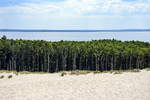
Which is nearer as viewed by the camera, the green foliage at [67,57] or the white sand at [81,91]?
the white sand at [81,91]

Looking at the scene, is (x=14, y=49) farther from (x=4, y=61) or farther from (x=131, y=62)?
(x=131, y=62)

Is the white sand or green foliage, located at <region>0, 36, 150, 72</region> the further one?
green foliage, located at <region>0, 36, 150, 72</region>

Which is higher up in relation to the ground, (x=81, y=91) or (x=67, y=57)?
(x=81, y=91)

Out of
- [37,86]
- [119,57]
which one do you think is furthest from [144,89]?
[119,57]

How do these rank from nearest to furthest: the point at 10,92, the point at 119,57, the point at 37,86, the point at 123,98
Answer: the point at 123,98
the point at 10,92
the point at 37,86
the point at 119,57

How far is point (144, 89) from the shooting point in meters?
12.8

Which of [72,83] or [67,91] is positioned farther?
[72,83]

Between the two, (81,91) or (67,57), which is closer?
(81,91)

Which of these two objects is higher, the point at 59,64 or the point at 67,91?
the point at 67,91

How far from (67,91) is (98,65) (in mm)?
35210

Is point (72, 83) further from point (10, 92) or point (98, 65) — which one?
point (98, 65)

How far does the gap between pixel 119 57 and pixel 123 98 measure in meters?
36.0

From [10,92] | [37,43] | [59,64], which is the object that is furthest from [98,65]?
[10,92]

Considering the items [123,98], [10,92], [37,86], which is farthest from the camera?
[37,86]
